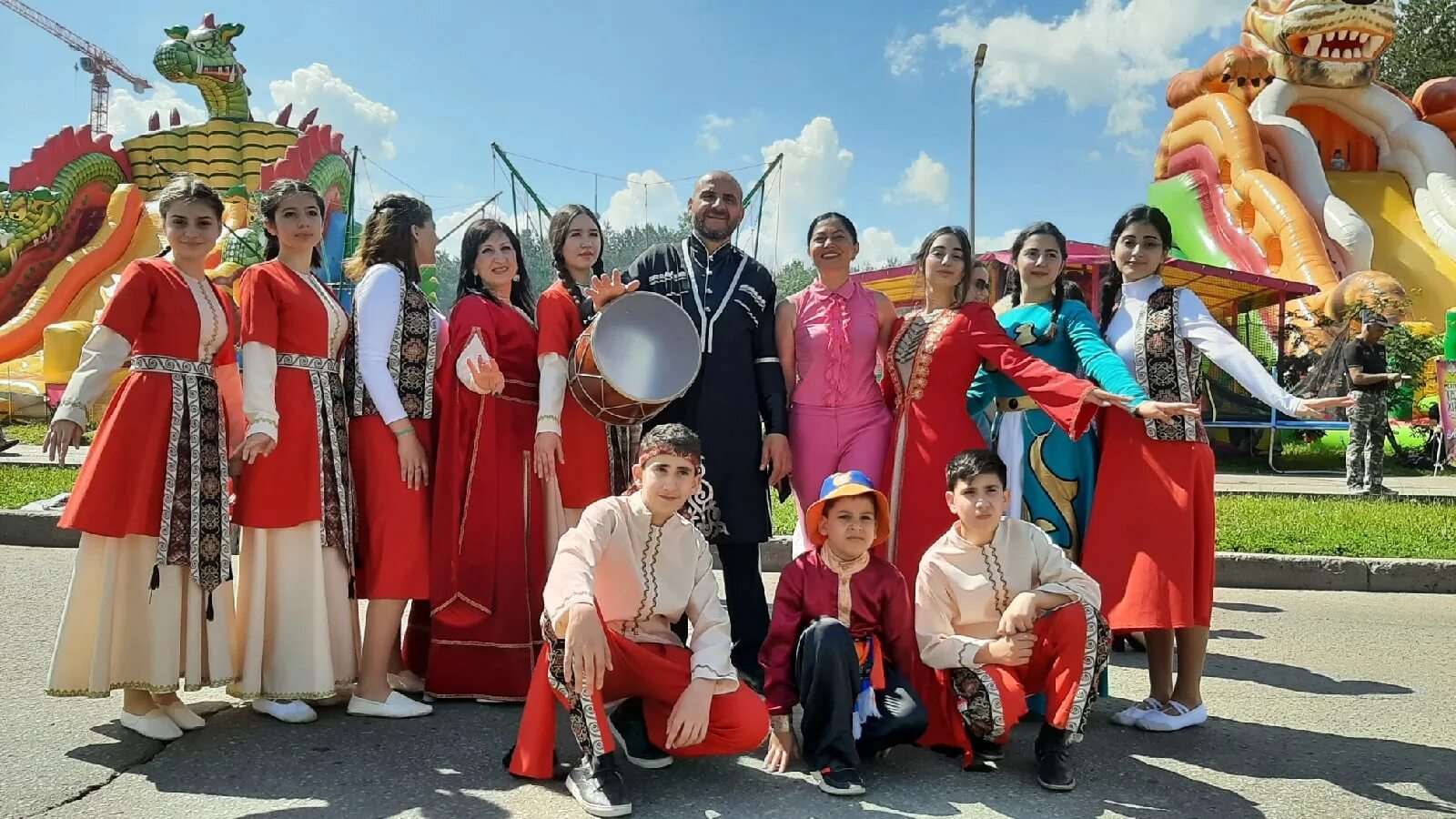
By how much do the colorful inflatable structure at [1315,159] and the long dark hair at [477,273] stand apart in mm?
18270

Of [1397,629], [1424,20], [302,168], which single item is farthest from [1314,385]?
[1424,20]

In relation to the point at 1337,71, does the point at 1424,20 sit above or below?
above

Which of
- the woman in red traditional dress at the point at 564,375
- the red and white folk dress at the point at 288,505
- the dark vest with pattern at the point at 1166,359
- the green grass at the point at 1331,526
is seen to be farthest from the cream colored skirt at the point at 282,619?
the green grass at the point at 1331,526

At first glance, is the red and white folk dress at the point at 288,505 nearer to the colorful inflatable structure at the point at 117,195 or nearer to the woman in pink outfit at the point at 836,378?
the woman in pink outfit at the point at 836,378

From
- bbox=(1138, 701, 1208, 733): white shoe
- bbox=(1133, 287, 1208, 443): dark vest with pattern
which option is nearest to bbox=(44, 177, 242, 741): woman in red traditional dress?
bbox=(1138, 701, 1208, 733): white shoe

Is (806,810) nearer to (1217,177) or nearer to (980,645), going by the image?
(980,645)

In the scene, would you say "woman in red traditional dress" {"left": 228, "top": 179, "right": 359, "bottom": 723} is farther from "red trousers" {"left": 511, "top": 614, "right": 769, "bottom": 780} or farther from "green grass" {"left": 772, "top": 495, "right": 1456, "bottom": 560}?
"green grass" {"left": 772, "top": 495, "right": 1456, "bottom": 560}

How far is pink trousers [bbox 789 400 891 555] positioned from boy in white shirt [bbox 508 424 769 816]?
777 millimetres

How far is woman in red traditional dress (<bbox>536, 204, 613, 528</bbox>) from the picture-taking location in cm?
366

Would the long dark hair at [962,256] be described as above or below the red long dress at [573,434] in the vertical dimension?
above

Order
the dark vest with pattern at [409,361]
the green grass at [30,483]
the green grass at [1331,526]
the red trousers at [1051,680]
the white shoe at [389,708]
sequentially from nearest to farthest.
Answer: the red trousers at [1051,680] < the white shoe at [389,708] < the dark vest with pattern at [409,361] < the green grass at [1331,526] < the green grass at [30,483]

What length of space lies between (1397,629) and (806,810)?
396 cm

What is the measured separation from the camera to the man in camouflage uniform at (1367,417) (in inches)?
372

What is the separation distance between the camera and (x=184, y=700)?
3.72 metres
